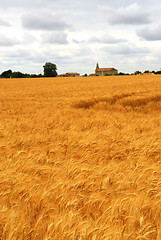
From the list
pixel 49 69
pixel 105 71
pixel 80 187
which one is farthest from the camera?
pixel 105 71

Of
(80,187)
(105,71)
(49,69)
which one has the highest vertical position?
(105,71)

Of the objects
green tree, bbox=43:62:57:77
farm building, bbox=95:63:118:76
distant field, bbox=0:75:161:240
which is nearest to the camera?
distant field, bbox=0:75:161:240

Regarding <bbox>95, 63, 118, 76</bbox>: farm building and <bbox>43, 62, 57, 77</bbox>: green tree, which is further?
<bbox>95, 63, 118, 76</bbox>: farm building

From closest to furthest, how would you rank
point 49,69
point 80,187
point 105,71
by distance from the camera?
point 80,187 → point 49,69 → point 105,71

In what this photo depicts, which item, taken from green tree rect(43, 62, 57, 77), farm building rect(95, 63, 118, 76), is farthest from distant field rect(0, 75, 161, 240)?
farm building rect(95, 63, 118, 76)

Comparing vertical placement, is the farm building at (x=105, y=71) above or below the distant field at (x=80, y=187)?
above

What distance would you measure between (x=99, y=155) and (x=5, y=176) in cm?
162

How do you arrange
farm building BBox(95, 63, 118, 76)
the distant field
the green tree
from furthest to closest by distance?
farm building BBox(95, 63, 118, 76) < the green tree < the distant field

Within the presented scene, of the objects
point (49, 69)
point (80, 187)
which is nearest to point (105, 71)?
point (49, 69)

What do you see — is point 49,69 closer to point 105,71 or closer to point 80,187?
point 105,71

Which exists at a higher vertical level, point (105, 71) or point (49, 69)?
point (105, 71)

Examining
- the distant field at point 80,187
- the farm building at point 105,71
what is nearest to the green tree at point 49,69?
the farm building at point 105,71

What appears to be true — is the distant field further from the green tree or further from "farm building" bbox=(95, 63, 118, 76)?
"farm building" bbox=(95, 63, 118, 76)

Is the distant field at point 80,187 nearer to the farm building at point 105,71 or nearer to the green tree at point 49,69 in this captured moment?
the green tree at point 49,69
